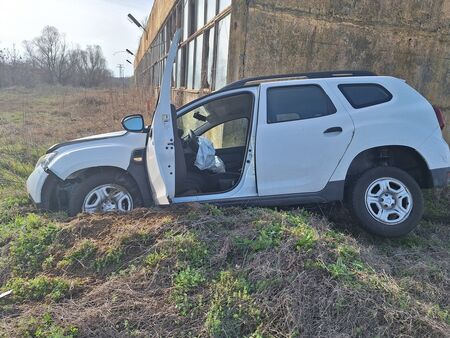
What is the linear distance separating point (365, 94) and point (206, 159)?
6.61ft

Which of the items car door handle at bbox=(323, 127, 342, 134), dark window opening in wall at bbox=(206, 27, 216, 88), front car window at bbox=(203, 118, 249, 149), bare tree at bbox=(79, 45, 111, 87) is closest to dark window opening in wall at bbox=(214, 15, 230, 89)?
dark window opening in wall at bbox=(206, 27, 216, 88)

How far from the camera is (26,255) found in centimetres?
376

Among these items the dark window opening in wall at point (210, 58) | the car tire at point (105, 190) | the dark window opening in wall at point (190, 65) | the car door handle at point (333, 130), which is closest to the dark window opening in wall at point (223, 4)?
the dark window opening in wall at point (210, 58)

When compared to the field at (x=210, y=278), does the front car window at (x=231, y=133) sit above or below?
above

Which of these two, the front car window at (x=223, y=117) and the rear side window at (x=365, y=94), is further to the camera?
the front car window at (x=223, y=117)

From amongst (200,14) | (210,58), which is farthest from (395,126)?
(200,14)

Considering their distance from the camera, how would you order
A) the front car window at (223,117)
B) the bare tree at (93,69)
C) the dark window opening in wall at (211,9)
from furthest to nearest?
the bare tree at (93,69), the dark window opening in wall at (211,9), the front car window at (223,117)

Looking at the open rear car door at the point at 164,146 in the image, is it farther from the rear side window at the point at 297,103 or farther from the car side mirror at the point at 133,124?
the rear side window at the point at 297,103

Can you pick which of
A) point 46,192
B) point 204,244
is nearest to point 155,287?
point 204,244

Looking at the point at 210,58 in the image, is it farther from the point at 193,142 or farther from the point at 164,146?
the point at 164,146

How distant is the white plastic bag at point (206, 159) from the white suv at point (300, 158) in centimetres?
35

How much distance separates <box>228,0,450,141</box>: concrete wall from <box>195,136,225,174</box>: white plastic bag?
263cm

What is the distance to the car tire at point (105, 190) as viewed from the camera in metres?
4.51

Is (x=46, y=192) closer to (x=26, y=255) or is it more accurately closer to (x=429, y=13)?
(x=26, y=255)
